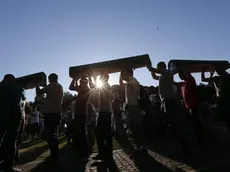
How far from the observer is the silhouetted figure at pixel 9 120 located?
17.6 feet

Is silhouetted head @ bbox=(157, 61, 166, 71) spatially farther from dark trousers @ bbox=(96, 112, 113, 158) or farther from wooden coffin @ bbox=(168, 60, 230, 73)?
dark trousers @ bbox=(96, 112, 113, 158)

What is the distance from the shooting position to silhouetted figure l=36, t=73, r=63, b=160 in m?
6.68

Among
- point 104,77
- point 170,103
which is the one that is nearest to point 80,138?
point 104,77

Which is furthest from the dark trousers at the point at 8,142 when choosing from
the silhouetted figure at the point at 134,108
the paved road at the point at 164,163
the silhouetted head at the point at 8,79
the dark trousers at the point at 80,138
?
the silhouetted figure at the point at 134,108

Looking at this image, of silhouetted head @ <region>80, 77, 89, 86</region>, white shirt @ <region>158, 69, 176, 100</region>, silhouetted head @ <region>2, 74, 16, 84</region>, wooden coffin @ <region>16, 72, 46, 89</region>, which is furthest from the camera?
wooden coffin @ <region>16, 72, 46, 89</region>

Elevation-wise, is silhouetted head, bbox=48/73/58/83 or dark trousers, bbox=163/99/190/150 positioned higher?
silhouetted head, bbox=48/73/58/83

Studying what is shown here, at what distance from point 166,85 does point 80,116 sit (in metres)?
2.39

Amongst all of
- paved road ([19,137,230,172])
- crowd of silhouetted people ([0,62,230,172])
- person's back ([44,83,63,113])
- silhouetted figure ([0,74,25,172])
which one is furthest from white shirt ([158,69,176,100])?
silhouetted figure ([0,74,25,172])

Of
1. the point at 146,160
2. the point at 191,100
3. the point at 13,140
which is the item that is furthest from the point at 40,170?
the point at 191,100

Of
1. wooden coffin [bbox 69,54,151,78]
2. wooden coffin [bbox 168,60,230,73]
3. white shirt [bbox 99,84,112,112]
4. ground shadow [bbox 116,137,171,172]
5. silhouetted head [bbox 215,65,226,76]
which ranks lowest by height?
ground shadow [bbox 116,137,171,172]

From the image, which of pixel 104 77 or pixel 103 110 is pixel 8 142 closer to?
pixel 103 110

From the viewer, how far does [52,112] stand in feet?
22.3

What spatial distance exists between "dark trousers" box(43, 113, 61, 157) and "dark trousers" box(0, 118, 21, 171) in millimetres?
1076

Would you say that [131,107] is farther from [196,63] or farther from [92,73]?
[196,63]
